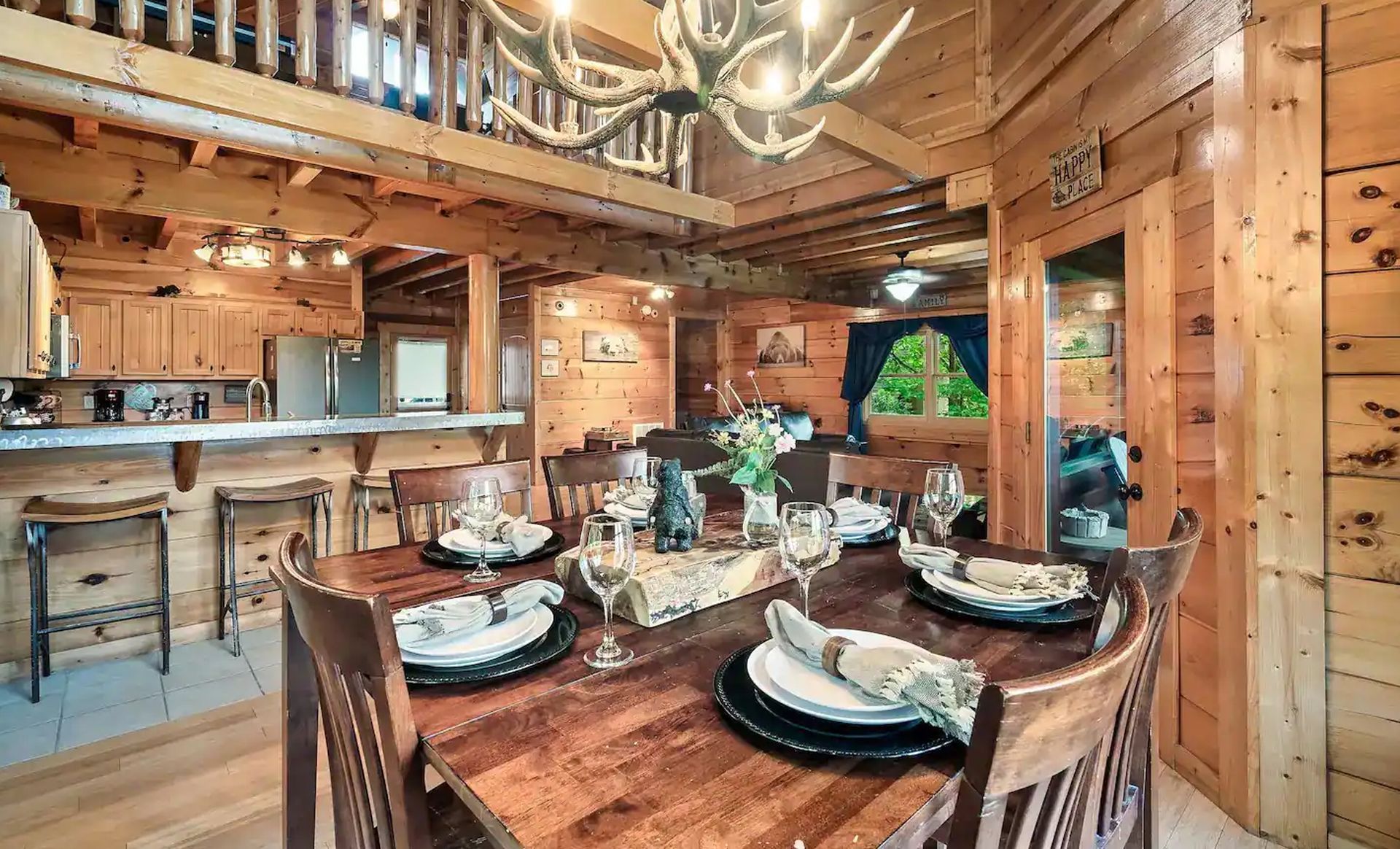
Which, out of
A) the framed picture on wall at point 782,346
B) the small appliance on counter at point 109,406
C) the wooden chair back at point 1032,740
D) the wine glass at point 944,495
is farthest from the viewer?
the framed picture on wall at point 782,346

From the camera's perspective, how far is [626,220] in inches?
175

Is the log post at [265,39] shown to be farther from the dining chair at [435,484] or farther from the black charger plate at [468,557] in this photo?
the black charger plate at [468,557]

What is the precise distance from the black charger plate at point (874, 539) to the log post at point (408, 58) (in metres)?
2.55

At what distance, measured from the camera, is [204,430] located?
2.81 metres

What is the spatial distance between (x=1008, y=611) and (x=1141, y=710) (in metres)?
0.24

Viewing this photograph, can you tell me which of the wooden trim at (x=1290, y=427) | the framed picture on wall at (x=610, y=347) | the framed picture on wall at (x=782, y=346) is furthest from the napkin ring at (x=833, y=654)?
the framed picture on wall at (x=782, y=346)

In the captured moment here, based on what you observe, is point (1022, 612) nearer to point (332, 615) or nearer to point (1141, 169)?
point (332, 615)

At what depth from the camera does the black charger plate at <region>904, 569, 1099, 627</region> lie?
1167mm

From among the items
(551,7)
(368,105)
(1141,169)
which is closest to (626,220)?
(368,105)

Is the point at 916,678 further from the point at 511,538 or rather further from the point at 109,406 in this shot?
the point at 109,406

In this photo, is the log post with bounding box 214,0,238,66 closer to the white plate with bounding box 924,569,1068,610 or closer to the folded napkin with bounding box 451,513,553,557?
the folded napkin with bounding box 451,513,553,557

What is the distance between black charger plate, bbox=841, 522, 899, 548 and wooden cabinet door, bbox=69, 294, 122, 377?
655 cm

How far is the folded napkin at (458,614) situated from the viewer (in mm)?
1010

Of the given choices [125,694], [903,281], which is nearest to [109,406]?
[125,694]
